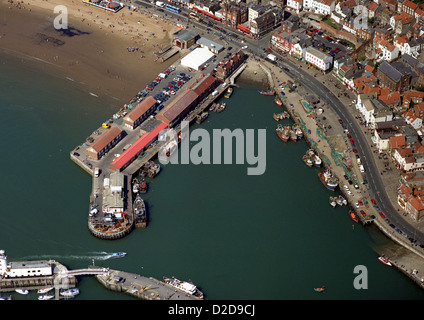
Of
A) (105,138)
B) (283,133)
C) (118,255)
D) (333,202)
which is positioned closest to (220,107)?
(283,133)

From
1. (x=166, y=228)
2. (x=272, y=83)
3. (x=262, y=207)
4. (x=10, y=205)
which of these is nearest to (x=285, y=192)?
(x=262, y=207)

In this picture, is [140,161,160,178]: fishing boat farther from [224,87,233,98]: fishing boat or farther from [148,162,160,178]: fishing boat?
[224,87,233,98]: fishing boat

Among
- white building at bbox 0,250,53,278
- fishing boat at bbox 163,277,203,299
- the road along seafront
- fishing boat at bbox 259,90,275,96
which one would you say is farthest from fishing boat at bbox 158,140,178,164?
white building at bbox 0,250,53,278

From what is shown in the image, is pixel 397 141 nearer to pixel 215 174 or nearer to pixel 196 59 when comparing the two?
pixel 215 174

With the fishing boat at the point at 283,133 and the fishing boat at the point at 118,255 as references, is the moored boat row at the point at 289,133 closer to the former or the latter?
the fishing boat at the point at 283,133

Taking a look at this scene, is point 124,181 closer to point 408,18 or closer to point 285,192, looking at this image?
point 285,192
